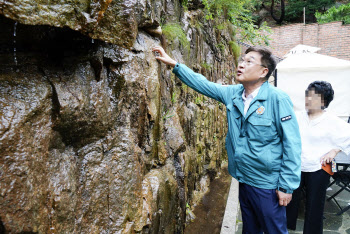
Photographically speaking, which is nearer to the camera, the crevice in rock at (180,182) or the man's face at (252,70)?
the man's face at (252,70)

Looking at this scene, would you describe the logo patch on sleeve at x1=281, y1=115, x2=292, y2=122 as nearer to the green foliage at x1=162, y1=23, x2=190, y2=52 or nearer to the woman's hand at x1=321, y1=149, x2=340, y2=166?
the woman's hand at x1=321, y1=149, x2=340, y2=166

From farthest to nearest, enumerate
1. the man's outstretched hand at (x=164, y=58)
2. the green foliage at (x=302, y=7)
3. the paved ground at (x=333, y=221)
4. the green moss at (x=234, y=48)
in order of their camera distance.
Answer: the green foliage at (x=302, y=7) → the green moss at (x=234, y=48) → the paved ground at (x=333, y=221) → the man's outstretched hand at (x=164, y=58)

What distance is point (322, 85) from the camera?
3330mm

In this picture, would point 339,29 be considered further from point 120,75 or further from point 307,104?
point 120,75

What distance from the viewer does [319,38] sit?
1557 centimetres

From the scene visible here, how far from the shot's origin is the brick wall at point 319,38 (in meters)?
14.7

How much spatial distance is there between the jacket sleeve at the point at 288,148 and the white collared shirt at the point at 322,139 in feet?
3.87

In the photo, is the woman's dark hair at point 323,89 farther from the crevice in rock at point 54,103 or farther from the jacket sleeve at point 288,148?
the crevice in rock at point 54,103

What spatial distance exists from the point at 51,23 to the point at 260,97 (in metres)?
1.90

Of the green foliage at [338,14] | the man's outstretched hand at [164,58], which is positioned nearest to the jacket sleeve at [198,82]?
the man's outstretched hand at [164,58]

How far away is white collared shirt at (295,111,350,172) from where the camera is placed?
3.33 metres

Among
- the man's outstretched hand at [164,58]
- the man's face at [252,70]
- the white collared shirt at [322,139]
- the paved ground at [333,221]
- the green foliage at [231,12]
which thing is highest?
the green foliage at [231,12]

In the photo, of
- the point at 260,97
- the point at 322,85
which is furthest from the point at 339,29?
the point at 260,97

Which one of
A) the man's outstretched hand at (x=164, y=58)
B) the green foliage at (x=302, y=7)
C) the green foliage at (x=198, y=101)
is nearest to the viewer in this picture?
the man's outstretched hand at (x=164, y=58)
